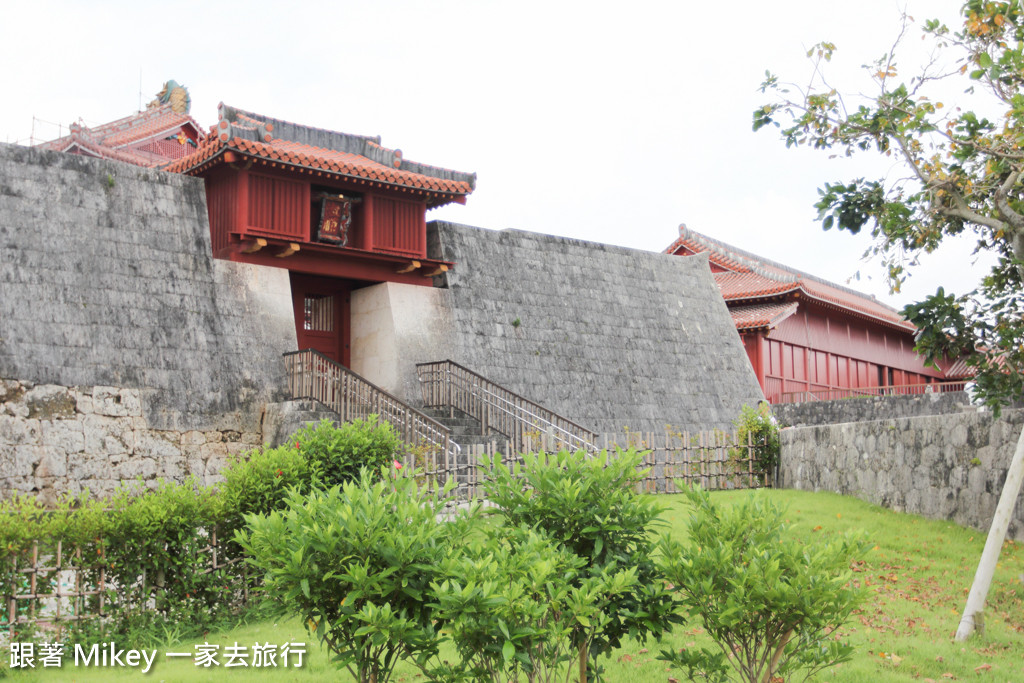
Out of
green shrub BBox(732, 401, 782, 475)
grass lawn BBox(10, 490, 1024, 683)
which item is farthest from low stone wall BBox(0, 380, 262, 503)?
green shrub BBox(732, 401, 782, 475)

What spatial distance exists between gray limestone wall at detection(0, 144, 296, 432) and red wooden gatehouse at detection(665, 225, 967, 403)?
44.7 ft

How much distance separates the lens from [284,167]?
14.7m

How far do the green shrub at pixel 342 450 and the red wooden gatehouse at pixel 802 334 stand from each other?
51.3 feet

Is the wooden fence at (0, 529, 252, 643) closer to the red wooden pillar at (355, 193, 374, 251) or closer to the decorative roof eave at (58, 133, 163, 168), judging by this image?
the red wooden pillar at (355, 193, 374, 251)

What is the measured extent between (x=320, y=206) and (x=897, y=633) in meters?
11.5

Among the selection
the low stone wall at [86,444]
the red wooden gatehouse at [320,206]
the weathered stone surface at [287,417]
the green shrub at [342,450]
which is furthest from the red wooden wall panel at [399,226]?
the green shrub at [342,450]

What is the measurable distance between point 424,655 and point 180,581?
400cm

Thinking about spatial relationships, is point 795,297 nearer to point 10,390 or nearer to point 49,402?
point 49,402

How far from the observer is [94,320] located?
1328 cm

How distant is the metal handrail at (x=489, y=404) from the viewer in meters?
15.2

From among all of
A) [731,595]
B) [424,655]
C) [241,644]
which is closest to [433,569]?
[424,655]

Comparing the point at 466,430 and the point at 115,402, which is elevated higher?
the point at 115,402

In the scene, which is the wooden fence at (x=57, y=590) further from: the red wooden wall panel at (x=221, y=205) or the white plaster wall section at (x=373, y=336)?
the white plaster wall section at (x=373, y=336)

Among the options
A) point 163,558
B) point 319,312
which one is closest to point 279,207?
point 319,312
